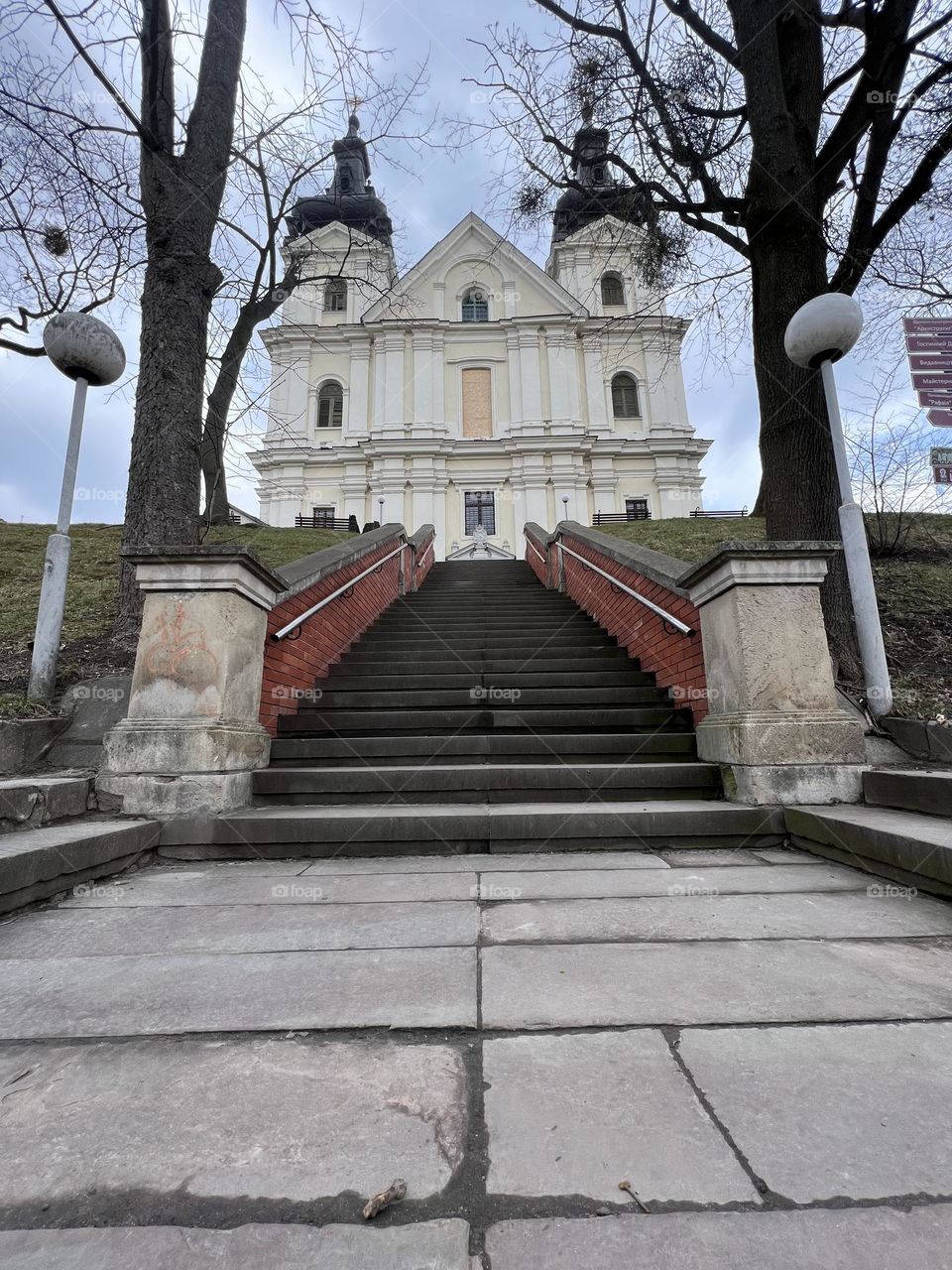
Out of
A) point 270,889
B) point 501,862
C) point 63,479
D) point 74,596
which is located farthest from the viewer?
point 74,596

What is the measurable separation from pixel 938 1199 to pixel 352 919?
1.72m

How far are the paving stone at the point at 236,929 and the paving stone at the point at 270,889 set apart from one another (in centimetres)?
9

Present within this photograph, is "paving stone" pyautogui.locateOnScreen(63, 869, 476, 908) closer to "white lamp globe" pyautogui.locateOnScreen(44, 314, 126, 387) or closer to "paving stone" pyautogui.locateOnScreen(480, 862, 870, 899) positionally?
"paving stone" pyautogui.locateOnScreen(480, 862, 870, 899)

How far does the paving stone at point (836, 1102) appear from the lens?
1002 mm

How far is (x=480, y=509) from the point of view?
27.3m

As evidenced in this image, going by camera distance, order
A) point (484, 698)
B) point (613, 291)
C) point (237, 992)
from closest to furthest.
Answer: point (237, 992) → point (484, 698) → point (613, 291)

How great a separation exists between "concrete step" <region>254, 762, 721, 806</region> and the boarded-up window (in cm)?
2614

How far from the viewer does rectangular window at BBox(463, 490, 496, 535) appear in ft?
88.9

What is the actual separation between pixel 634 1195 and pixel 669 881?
1.74m

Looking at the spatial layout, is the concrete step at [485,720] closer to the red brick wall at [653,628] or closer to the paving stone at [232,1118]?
the red brick wall at [653,628]

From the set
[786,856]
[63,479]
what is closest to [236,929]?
[786,856]

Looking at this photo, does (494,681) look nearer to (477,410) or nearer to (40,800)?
(40,800)

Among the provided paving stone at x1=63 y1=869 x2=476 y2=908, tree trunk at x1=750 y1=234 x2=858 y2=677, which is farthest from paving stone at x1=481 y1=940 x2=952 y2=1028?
tree trunk at x1=750 y1=234 x2=858 y2=677

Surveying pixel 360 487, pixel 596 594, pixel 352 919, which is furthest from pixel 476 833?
pixel 360 487
